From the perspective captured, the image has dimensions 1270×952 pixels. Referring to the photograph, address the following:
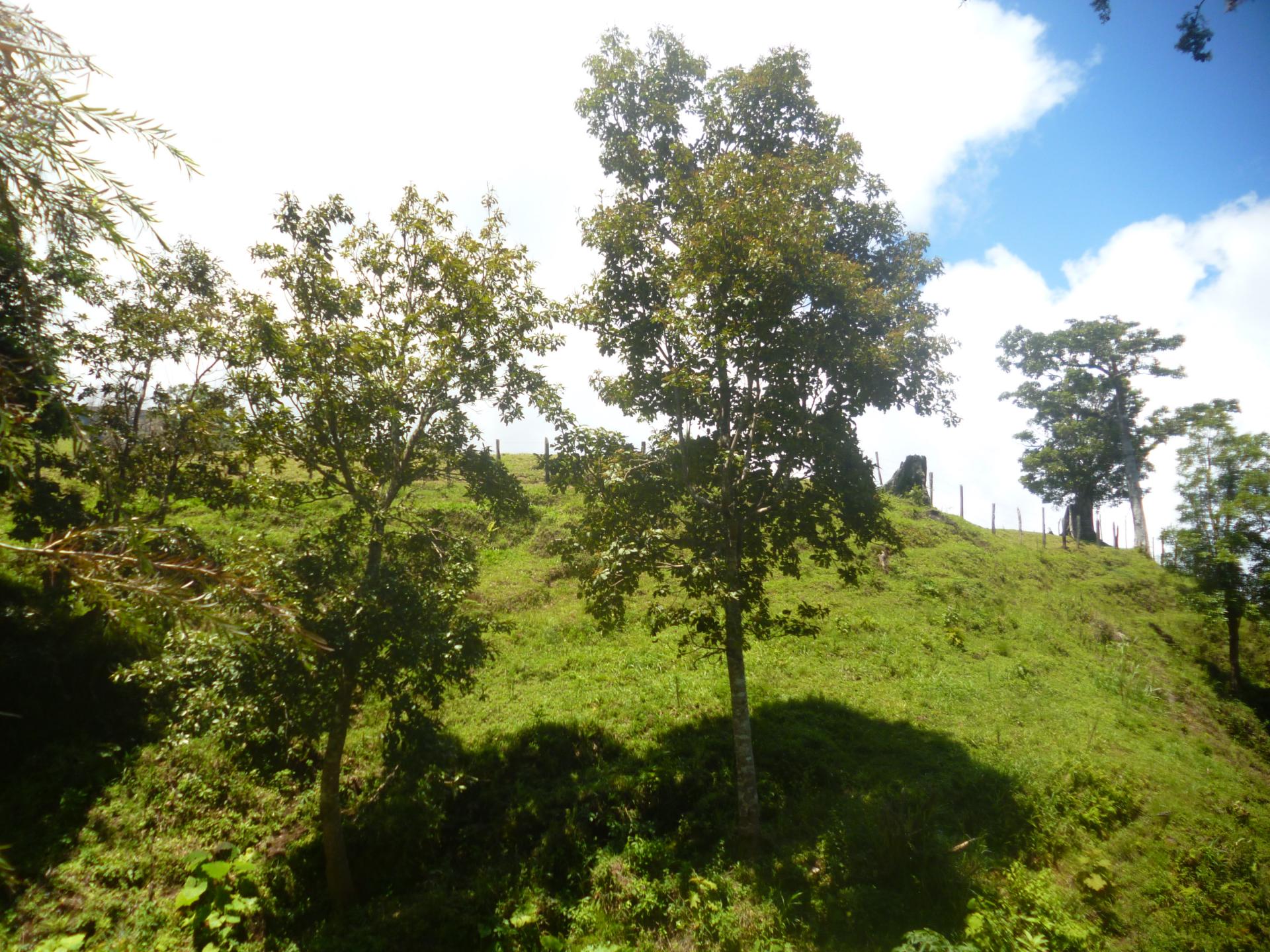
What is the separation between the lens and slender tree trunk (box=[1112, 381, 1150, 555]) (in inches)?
1464

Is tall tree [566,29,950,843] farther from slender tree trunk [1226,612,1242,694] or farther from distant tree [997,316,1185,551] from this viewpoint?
distant tree [997,316,1185,551]

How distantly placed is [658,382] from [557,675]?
9.27 meters

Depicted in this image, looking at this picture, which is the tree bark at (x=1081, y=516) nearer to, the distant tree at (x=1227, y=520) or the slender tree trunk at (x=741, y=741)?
the distant tree at (x=1227, y=520)

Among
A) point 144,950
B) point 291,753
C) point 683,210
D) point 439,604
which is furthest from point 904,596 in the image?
point 144,950

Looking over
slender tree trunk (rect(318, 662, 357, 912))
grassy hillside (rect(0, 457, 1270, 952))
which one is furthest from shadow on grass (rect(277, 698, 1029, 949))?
slender tree trunk (rect(318, 662, 357, 912))

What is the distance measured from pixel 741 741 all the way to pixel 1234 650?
76.3 ft

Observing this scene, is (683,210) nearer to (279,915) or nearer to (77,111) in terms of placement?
(77,111)

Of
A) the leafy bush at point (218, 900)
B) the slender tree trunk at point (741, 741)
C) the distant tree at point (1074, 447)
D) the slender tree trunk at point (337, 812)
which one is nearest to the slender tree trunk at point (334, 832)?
the slender tree trunk at point (337, 812)

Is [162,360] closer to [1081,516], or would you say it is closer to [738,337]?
[738,337]

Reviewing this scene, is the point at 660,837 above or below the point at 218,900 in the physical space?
above

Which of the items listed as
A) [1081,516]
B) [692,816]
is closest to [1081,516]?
[1081,516]

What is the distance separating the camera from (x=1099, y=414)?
38.8 meters

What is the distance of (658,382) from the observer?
12.2m

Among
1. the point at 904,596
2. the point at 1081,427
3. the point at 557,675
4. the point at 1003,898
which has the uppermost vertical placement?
the point at 1081,427
